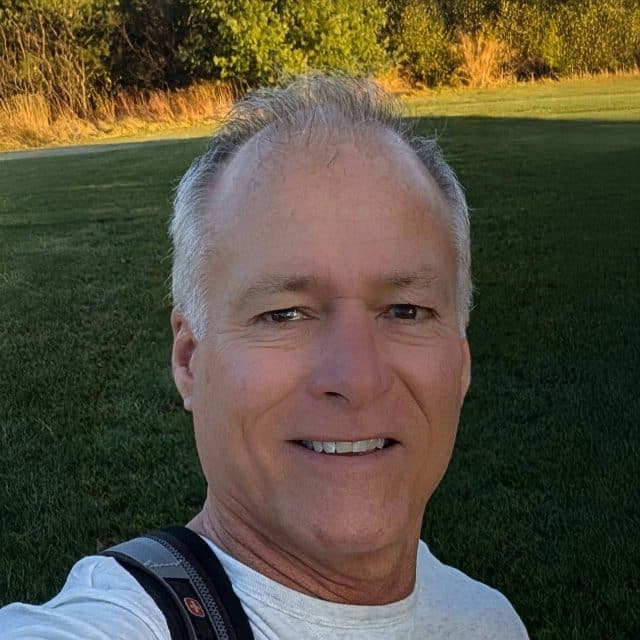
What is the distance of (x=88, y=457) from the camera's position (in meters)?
4.04

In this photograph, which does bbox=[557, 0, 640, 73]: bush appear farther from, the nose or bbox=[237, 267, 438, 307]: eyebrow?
the nose

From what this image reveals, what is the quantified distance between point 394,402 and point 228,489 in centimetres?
33

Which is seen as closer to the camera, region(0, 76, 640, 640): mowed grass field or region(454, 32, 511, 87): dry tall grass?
region(0, 76, 640, 640): mowed grass field

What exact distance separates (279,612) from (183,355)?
21.4 inches

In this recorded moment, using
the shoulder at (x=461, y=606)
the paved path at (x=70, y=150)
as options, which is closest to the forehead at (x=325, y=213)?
the shoulder at (x=461, y=606)

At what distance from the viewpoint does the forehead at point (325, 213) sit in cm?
142

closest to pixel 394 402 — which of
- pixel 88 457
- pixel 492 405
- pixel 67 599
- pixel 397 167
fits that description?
pixel 397 167

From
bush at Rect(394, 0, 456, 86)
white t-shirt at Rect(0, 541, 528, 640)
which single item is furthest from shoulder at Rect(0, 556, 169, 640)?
bush at Rect(394, 0, 456, 86)

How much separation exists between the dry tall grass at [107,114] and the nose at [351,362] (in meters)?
16.3

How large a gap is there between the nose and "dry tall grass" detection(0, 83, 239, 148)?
1629 centimetres

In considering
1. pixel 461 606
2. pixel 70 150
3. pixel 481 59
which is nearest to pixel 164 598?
pixel 461 606

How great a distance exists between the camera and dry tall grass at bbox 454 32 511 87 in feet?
77.2

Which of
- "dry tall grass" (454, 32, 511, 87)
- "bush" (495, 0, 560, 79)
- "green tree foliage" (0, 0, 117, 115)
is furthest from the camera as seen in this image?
"dry tall grass" (454, 32, 511, 87)

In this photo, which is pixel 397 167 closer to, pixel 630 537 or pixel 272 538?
pixel 272 538
